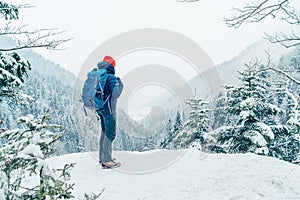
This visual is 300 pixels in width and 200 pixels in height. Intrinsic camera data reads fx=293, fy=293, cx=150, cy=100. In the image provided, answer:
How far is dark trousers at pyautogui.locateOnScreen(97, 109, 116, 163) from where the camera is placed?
251 inches

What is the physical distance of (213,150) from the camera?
51.7 feet

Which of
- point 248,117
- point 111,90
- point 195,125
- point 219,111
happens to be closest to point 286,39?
point 111,90

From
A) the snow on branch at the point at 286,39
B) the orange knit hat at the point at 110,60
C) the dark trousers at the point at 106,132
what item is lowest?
the dark trousers at the point at 106,132

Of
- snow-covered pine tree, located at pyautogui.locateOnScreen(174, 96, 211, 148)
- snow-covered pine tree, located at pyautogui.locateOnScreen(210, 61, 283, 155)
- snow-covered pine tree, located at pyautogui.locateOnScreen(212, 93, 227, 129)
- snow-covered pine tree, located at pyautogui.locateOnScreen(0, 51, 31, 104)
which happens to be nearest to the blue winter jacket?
snow-covered pine tree, located at pyautogui.locateOnScreen(0, 51, 31, 104)

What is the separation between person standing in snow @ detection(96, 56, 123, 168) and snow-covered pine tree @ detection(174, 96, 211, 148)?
10.5m

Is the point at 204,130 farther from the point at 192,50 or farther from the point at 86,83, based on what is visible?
the point at 86,83

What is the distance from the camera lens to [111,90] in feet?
20.5

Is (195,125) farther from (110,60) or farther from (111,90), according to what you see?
(111,90)

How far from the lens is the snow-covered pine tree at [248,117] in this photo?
44.4 feet

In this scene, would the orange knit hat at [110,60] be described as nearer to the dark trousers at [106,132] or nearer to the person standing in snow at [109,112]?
the person standing in snow at [109,112]

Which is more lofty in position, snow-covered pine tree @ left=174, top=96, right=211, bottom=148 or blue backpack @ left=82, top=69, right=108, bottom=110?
blue backpack @ left=82, top=69, right=108, bottom=110

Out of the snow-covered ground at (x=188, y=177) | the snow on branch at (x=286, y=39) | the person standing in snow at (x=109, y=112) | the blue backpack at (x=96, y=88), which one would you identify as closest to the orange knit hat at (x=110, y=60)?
the person standing in snow at (x=109, y=112)

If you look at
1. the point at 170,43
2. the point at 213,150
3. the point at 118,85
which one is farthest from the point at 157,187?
the point at 213,150

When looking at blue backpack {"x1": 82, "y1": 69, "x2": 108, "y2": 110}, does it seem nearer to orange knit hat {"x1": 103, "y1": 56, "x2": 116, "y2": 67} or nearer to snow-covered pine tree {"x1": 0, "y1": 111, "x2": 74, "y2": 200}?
orange knit hat {"x1": 103, "y1": 56, "x2": 116, "y2": 67}
